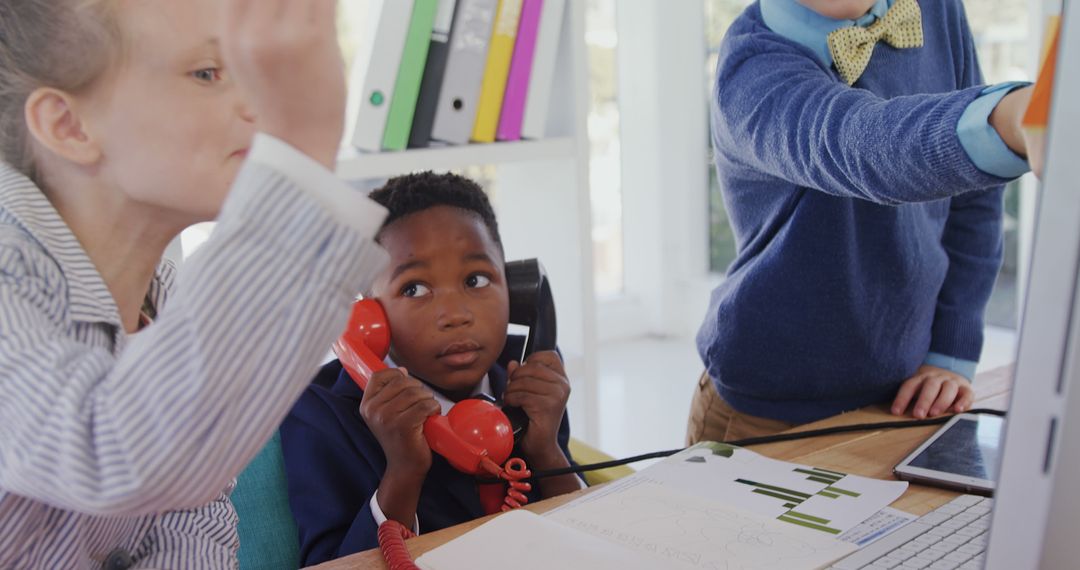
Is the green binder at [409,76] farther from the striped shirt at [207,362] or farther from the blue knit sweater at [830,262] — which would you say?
the striped shirt at [207,362]

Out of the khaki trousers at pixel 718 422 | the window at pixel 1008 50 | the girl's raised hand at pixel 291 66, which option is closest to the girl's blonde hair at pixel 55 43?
the girl's raised hand at pixel 291 66

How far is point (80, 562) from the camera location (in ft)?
2.32

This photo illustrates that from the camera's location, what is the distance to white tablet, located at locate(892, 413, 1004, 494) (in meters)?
0.94

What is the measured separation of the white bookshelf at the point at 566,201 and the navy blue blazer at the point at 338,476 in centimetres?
77

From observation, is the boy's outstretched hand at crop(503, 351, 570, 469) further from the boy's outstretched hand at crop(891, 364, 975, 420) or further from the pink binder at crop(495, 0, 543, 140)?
the pink binder at crop(495, 0, 543, 140)

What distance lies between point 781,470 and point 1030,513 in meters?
0.52

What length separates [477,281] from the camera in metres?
1.11

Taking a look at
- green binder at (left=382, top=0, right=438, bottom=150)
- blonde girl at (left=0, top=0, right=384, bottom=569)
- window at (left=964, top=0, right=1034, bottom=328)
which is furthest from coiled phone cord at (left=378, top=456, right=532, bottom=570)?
window at (left=964, top=0, right=1034, bottom=328)

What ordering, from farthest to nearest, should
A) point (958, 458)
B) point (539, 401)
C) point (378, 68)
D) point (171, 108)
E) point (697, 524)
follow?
1. point (378, 68)
2. point (539, 401)
3. point (958, 458)
4. point (697, 524)
5. point (171, 108)

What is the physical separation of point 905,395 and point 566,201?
926 millimetres

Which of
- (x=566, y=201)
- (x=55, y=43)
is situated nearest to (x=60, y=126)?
(x=55, y=43)

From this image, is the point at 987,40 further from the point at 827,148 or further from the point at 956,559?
the point at 956,559

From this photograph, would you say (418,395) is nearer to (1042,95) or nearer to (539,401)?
(539,401)

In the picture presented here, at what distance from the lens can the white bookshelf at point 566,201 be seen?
189cm
